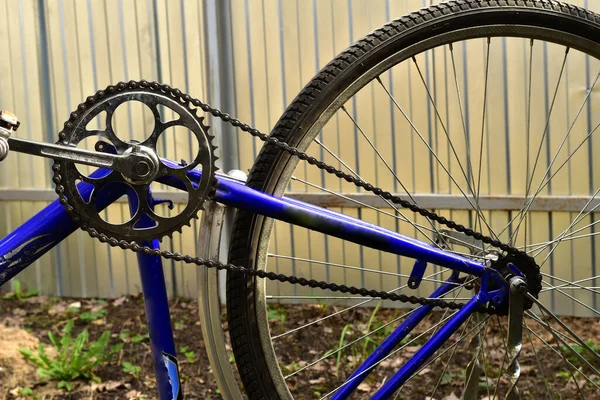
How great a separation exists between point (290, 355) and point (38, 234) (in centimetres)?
195

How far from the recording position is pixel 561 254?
3764mm

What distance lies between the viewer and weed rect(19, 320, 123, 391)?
320 cm

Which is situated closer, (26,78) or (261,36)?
(261,36)

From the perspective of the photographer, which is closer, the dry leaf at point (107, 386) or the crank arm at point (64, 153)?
the crank arm at point (64, 153)

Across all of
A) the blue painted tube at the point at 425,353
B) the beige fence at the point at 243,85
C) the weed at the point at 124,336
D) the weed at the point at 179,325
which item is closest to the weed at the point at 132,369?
the weed at the point at 124,336

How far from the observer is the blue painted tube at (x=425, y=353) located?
1762 millimetres

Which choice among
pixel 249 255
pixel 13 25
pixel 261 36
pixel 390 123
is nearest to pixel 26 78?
pixel 13 25

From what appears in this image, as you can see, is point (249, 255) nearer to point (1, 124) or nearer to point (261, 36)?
point (1, 124)

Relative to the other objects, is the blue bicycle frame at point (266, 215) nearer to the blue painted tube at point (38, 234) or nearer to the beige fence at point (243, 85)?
the blue painted tube at point (38, 234)

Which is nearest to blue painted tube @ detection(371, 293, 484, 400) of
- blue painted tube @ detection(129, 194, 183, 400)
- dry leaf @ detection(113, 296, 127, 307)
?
blue painted tube @ detection(129, 194, 183, 400)

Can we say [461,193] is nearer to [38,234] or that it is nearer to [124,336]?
[124,336]

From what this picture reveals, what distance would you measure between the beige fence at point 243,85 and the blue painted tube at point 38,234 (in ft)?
7.93

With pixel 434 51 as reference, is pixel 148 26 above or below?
above

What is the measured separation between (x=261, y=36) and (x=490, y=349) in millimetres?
1980
